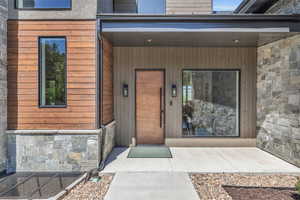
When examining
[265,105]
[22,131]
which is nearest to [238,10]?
[265,105]

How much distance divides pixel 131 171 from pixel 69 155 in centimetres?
132

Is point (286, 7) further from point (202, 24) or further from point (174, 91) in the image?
point (174, 91)

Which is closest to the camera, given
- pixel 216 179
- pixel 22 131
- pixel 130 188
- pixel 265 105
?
pixel 130 188

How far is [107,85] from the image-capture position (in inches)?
206

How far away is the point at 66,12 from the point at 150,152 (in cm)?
379

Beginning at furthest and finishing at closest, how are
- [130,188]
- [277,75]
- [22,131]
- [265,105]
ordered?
[265,105] < [277,75] < [22,131] < [130,188]

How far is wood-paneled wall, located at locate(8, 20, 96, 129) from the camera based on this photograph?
4.20 meters

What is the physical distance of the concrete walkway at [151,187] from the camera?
10.2ft

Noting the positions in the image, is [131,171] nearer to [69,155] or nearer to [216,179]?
[69,155]

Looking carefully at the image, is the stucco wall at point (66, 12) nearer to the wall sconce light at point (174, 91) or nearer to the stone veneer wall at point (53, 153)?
the stone veneer wall at point (53, 153)

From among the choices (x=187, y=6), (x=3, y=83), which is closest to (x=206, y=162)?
(x=3, y=83)

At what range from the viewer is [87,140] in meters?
4.17

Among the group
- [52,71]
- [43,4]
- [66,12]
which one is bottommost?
[52,71]

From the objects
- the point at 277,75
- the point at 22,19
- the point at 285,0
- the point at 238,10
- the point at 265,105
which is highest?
the point at 238,10
